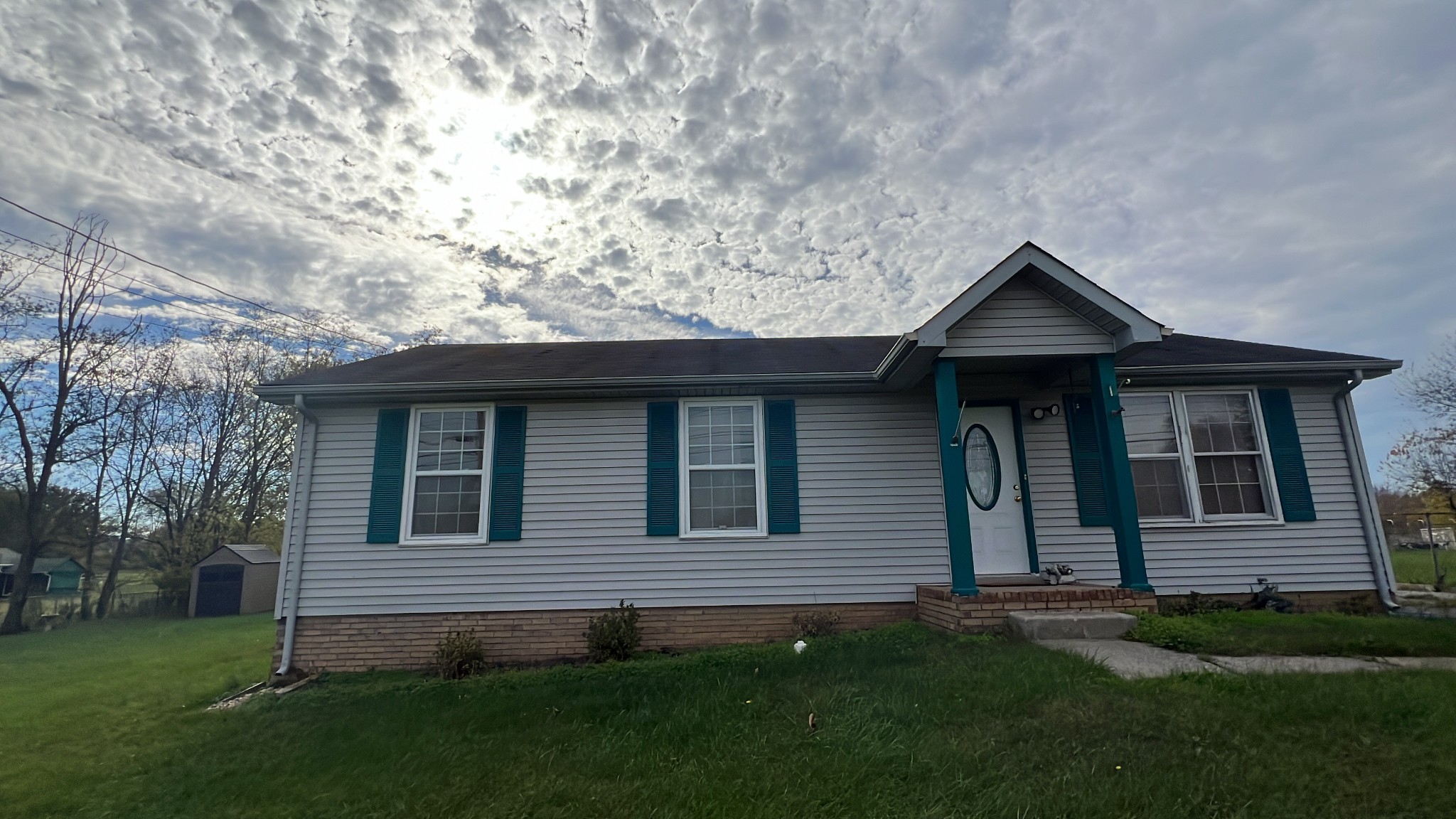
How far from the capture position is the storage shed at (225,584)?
618 inches

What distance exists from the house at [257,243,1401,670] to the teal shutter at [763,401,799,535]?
3 cm

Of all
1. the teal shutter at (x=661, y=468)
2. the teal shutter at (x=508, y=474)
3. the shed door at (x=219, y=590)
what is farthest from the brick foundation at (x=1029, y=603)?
the shed door at (x=219, y=590)

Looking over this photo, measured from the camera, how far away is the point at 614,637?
654 centimetres

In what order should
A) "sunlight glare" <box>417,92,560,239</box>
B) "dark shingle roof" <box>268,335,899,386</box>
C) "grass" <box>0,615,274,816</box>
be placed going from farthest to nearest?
"sunlight glare" <box>417,92,560,239</box> < "dark shingle roof" <box>268,335,899,386</box> < "grass" <box>0,615,274,816</box>

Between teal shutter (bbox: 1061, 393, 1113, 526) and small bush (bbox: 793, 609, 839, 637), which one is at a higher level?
teal shutter (bbox: 1061, 393, 1113, 526)

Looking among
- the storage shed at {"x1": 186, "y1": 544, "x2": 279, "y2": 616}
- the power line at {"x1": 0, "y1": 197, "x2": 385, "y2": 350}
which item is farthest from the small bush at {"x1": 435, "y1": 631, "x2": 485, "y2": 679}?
the storage shed at {"x1": 186, "y1": 544, "x2": 279, "y2": 616}

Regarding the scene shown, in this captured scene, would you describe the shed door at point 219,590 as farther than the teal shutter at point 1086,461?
Yes

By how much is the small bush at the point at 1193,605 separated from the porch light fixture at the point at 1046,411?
7.53 feet

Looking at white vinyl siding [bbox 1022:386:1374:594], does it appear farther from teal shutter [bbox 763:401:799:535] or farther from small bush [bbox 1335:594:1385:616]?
teal shutter [bbox 763:401:799:535]

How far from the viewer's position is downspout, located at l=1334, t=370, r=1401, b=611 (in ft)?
23.2

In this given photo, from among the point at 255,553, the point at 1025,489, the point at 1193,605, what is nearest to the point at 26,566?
the point at 255,553

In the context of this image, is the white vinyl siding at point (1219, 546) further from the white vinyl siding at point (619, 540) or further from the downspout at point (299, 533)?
the downspout at point (299, 533)

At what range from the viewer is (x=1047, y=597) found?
578 cm

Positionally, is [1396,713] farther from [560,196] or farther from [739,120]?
[560,196]
